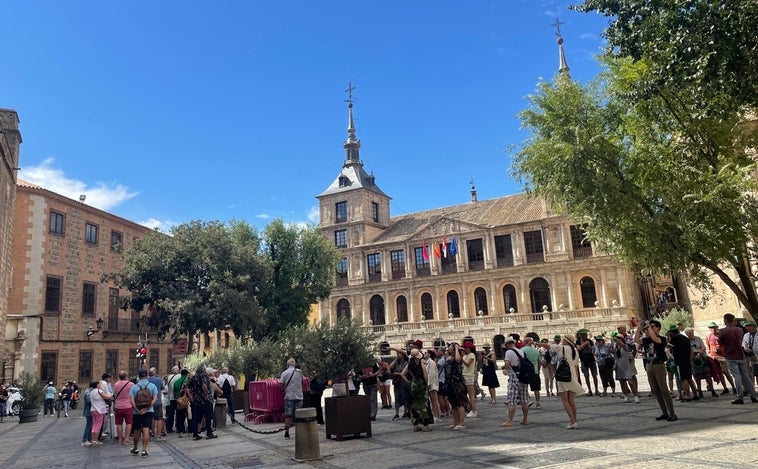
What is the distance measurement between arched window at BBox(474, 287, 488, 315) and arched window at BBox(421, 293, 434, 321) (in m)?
3.85

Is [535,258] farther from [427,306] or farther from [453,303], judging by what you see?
[427,306]

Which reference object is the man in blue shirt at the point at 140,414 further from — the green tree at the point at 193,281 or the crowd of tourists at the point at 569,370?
the green tree at the point at 193,281

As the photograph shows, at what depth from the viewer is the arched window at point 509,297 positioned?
44250mm

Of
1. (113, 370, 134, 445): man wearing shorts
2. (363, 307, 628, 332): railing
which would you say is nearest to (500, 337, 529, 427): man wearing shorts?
(113, 370, 134, 445): man wearing shorts

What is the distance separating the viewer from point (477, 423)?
1080 centimetres

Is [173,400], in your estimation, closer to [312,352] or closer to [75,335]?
[312,352]

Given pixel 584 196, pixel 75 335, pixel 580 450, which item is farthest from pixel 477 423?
pixel 75 335

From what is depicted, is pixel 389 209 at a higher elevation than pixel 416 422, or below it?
higher

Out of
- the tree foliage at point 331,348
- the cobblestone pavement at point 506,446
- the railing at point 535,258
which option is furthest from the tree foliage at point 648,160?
the railing at point 535,258

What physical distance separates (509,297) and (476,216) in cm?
816

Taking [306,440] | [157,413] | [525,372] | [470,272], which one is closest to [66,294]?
[157,413]

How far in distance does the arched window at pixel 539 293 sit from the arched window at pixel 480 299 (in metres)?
3.89

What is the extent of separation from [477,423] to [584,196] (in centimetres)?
712

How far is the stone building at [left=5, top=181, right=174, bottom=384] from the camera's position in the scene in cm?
2764
